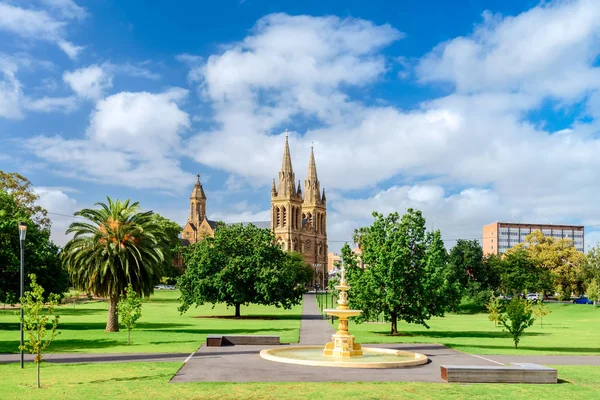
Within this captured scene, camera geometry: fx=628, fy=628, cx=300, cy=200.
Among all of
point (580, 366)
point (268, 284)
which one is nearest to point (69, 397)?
point (580, 366)

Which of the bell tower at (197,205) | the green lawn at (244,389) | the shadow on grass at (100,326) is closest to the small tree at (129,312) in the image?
the shadow on grass at (100,326)

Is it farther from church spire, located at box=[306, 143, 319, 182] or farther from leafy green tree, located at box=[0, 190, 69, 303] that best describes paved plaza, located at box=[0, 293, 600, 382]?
church spire, located at box=[306, 143, 319, 182]

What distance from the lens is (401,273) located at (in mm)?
35000

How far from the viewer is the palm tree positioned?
36.6 meters

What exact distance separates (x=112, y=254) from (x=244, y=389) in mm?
22367

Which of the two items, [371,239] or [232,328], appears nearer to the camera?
[371,239]

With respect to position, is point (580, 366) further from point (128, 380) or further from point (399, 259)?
point (128, 380)

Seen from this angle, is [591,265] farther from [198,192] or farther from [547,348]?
[198,192]

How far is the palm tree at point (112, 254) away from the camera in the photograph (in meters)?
36.6

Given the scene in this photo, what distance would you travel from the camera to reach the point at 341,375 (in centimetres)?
1919

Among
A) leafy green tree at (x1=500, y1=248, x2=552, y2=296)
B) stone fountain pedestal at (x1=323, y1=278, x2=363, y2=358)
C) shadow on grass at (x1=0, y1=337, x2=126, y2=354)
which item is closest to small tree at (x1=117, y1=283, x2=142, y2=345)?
shadow on grass at (x1=0, y1=337, x2=126, y2=354)

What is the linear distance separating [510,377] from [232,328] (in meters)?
25.3

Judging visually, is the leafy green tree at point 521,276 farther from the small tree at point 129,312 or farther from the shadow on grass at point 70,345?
the shadow on grass at point 70,345

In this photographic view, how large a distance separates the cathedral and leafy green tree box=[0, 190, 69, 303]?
387ft
